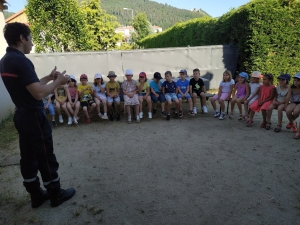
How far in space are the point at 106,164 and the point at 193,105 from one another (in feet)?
11.6

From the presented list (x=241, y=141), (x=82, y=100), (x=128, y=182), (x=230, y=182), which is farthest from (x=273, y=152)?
(x=82, y=100)

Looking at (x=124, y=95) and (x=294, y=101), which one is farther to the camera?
(x=124, y=95)

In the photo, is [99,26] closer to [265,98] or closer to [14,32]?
[265,98]

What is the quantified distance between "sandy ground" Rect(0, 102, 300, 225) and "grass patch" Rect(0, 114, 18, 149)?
0.33 m

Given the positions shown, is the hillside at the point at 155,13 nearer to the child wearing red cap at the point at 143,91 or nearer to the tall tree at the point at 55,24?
the tall tree at the point at 55,24

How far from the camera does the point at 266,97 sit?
5.02 metres

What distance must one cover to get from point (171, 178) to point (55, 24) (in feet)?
31.9

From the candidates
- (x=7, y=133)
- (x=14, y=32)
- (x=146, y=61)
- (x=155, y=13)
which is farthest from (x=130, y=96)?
(x=155, y=13)

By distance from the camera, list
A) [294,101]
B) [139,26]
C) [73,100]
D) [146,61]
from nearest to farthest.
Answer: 1. [294,101]
2. [73,100]
3. [146,61]
4. [139,26]

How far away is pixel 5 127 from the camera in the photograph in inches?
225

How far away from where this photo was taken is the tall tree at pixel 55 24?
9.74 meters

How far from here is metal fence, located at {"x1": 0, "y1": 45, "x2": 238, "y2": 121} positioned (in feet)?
28.0

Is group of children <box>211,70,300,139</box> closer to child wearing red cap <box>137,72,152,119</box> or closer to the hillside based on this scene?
child wearing red cap <box>137,72,152,119</box>

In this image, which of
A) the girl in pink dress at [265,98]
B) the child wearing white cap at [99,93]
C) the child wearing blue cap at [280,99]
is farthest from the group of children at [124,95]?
the child wearing blue cap at [280,99]
